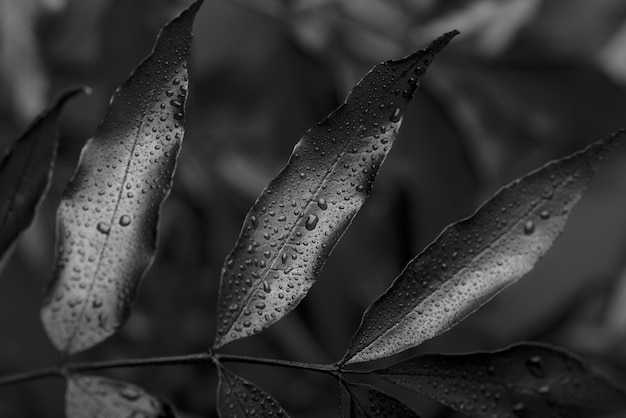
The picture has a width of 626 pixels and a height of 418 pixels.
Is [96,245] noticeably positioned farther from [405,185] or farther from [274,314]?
[405,185]


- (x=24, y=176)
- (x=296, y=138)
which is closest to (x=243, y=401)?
(x=24, y=176)

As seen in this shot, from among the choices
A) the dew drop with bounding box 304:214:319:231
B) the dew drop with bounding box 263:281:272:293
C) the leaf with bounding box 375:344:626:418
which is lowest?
the leaf with bounding box 375:344:626:418

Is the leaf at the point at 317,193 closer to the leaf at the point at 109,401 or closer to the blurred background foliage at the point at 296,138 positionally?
the leaf at the point at 109,401

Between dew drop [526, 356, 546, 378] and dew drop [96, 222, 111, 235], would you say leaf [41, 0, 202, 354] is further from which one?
dew drop [526, 356, 546, 378]

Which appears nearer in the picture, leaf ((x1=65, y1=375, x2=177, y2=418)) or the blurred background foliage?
leaf ((x1=65, y1=375, x2=177, y2=418))

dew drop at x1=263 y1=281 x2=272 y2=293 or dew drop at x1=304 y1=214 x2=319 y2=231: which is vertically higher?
dew drop at x1=304 y1=214 x2=319 y2=231

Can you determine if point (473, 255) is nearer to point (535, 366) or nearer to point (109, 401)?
point (535, 366)

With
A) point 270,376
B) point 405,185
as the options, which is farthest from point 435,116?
point 270,376

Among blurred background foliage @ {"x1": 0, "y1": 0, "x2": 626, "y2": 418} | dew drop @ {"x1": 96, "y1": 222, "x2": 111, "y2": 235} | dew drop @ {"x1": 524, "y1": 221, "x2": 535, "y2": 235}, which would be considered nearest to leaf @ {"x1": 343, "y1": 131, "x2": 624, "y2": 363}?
dew drop @ {"x1": 524, "y1": 221, "x2": 535, "y2": 235}
